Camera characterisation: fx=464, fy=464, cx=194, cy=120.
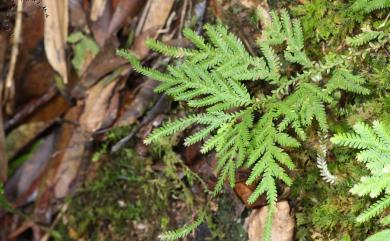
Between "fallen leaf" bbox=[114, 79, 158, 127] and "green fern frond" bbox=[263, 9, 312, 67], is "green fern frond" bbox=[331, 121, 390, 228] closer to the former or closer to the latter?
"green fern frond" bbox=[263, 9, 312, 67]

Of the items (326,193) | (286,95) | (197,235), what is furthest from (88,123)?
(326,193)

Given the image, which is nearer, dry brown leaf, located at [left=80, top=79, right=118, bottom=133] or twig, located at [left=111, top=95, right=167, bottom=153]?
twig, located at [left=111, top=95, right=167, bottom=153]

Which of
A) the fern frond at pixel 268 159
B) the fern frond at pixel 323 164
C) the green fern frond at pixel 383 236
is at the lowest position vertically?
the green fern frond at pixel 383 236

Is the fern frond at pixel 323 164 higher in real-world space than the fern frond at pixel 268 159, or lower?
lower

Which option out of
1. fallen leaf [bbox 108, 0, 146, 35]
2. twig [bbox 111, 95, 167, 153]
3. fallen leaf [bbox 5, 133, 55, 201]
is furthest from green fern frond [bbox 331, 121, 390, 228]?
fallen leaf [bbox 5, 133, 55, 201]

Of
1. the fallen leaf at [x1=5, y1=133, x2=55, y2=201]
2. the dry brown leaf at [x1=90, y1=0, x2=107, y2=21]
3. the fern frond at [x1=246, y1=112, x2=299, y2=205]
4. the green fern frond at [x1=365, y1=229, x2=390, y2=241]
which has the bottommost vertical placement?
the fallen leaf at [x1=5, y1=133, x2=55, y2=201]

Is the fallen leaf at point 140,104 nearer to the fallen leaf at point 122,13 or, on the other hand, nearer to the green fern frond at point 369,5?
the fallen leaf at point 122,13

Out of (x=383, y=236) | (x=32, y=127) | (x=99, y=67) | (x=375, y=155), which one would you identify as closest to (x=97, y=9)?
(x=99, y=67)

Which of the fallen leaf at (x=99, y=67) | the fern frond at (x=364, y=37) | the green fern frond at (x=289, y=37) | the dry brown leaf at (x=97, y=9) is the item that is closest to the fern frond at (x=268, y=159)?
the green fern frond at (x=289, y=37)
